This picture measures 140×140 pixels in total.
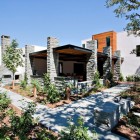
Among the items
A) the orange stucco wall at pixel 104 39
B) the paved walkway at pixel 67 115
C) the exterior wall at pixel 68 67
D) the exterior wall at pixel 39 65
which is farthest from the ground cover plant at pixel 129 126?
the orange stucco wall at pixel 104 39

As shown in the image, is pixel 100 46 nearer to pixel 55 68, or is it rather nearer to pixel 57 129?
pixel 55 68

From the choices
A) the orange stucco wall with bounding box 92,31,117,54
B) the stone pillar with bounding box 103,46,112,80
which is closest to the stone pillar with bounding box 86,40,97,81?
the stone pillar with bounding box 103,46,112,80

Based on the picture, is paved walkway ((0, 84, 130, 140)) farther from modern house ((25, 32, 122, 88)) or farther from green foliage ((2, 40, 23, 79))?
green foliage ((2, 40, 23, 79))

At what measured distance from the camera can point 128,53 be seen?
925 inches

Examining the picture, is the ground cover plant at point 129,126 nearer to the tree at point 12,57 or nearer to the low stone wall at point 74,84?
the low stone wall at point 74,84

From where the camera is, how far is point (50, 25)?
47.0 ft

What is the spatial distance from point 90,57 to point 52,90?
252 inches

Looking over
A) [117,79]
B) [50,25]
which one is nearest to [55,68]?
[50,25]

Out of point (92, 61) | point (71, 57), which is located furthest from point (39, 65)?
point (92, 61)

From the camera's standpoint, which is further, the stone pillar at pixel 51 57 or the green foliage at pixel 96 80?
the green foliage at pixel 96 80

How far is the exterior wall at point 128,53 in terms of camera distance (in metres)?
22.8

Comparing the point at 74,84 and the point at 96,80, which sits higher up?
the point at 96,80

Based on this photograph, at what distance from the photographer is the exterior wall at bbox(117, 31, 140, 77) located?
74.7 ft

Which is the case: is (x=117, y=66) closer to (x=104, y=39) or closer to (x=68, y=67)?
(x=104, y=39)
